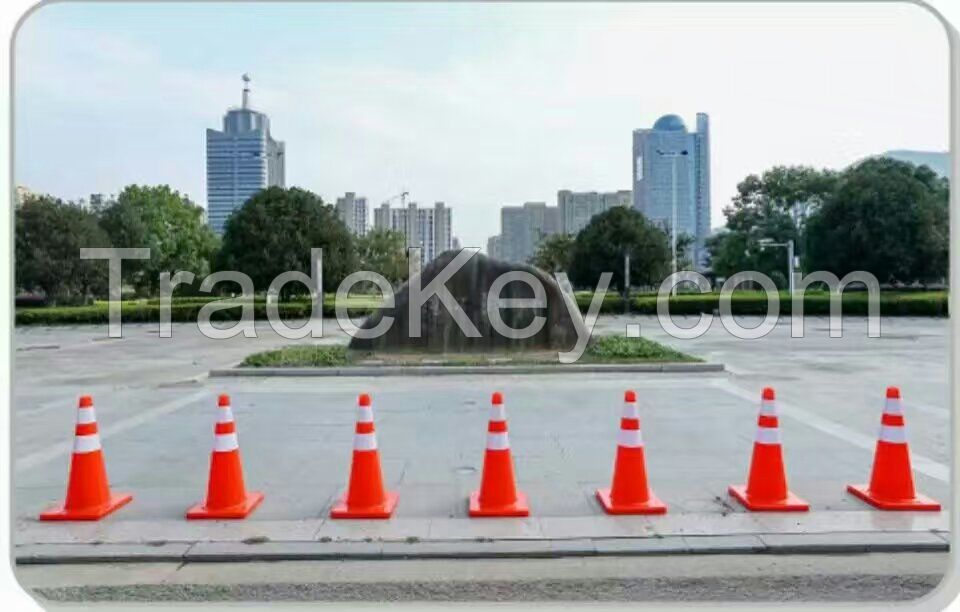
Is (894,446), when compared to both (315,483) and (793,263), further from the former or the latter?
(793,263)

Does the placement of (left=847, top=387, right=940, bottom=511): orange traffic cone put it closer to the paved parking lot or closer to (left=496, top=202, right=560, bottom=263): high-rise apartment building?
the paved parking lot

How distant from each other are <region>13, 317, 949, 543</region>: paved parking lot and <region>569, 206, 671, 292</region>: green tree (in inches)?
859

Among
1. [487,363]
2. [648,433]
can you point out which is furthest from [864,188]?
[648,433]

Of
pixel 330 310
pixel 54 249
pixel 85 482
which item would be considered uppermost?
pixel 54 249

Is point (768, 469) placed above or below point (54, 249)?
below

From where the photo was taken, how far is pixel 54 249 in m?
35.4

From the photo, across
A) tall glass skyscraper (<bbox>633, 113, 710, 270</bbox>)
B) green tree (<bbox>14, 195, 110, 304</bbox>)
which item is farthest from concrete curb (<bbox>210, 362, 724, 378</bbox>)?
tall glass skyscraper (<bbox>633, 113, 710, 270</bbox>)

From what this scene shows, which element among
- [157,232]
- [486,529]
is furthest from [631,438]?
[157,232]

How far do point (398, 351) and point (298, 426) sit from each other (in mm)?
6191

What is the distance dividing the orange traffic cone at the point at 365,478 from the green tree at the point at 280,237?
27904mm

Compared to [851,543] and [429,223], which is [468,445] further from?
[429,223]

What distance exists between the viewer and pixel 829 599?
401cm

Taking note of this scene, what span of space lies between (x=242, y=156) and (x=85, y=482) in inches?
1507

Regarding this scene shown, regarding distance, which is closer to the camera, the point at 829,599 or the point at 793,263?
the point at 829,599
